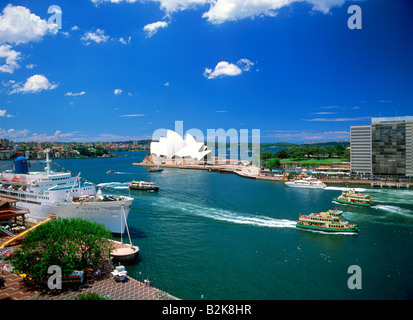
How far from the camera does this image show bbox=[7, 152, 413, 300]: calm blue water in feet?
24.5

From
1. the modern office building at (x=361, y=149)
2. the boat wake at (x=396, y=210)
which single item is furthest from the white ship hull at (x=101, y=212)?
the modern office building at (x=361, y=149)

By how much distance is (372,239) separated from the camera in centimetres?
1110

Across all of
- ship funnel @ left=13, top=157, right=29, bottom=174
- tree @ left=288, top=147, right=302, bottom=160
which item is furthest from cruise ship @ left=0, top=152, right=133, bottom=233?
tree @ left=288, top=147, right=302, bottom=160

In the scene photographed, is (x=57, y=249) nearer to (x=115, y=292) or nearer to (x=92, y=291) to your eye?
(x=92, y=291)

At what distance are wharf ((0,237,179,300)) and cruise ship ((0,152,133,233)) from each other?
4.28 m

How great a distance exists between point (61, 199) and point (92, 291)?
7.26 metres

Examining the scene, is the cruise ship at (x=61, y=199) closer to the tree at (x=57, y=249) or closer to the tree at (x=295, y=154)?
the tree at (x=57, y=249)

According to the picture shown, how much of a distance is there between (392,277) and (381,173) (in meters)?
23.2

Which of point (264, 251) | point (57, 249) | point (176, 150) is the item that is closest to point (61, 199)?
point (57, 249)

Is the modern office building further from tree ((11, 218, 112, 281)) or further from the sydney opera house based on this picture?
tree ((11, 218, 112, 281))

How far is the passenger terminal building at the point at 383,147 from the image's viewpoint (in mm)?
26594

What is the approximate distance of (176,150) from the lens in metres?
49.7

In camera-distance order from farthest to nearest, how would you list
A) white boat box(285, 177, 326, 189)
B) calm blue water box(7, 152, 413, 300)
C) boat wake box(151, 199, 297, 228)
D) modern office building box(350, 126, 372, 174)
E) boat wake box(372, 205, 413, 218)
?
modern office building box(350, 126, 372, 174) < white boat box(285, 177, 326, 189) < boat wake box(372, 205, 413, 218) < boat wake box(151, 199, 297, 228) < calm blue water box(7, 152, 413, 300)
